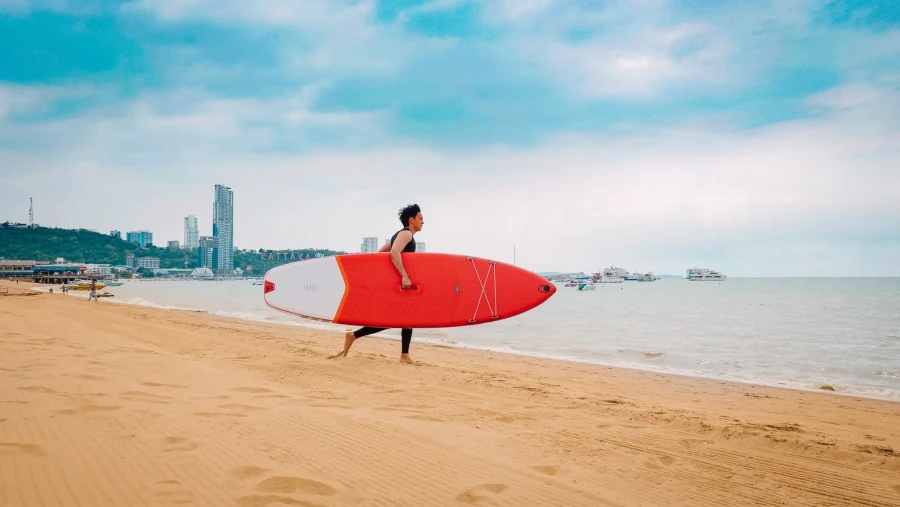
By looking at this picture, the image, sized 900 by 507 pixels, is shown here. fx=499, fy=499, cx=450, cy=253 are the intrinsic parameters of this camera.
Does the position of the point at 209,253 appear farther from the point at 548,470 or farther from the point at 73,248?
the point at 548,470

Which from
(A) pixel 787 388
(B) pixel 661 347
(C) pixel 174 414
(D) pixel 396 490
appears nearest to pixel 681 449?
(D) pixel 396 490

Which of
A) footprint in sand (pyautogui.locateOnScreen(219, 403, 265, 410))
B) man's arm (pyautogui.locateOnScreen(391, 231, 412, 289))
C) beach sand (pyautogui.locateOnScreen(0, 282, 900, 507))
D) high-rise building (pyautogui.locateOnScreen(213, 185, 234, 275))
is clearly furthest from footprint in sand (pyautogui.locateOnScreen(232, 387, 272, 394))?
high-rise building (pyautogui.locateOnScreen(213, 185, 234, 275))

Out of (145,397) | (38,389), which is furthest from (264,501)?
(38,389)

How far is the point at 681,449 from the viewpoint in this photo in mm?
3230

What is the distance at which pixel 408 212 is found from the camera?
6293 mm

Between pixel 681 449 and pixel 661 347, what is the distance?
9.02 metres

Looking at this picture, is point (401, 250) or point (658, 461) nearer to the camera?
point (658, 461)

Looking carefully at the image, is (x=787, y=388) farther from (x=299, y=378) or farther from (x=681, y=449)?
(x=299, y=378)

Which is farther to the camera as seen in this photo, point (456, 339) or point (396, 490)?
point (456, 339)

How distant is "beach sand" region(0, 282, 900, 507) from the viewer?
2.23m

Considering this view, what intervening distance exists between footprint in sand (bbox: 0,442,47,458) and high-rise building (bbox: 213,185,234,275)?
506ft

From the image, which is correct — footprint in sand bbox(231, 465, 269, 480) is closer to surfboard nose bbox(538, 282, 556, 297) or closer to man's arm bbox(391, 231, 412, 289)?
man's arm bbox(391, 231, 412, 289)

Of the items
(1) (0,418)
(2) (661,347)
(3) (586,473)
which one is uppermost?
(1) (0,418)

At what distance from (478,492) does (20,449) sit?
2.14 metres
